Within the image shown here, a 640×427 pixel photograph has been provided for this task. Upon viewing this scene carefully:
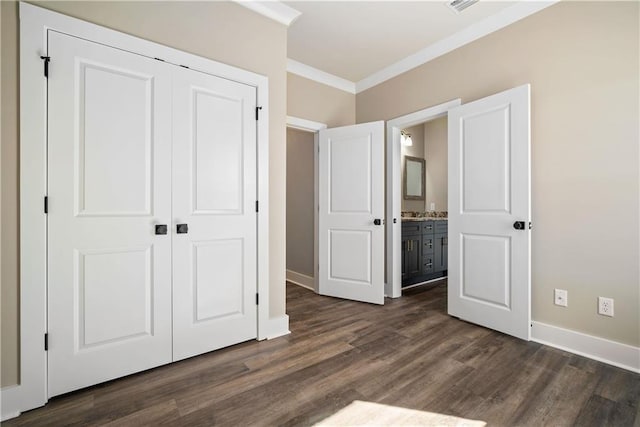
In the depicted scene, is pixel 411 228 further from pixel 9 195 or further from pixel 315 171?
pixel 9 195

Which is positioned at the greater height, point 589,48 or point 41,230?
point 589,48

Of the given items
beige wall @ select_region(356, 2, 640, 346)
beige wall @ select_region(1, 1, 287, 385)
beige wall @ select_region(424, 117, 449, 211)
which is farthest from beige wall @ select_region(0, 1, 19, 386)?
beige wall @ select_region(424, 117, 449, 211)

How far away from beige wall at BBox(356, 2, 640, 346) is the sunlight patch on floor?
1.43 metres

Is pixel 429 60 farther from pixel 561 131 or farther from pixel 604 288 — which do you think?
pixel 604 288

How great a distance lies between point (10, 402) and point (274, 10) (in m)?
2.97

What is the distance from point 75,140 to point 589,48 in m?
3.40

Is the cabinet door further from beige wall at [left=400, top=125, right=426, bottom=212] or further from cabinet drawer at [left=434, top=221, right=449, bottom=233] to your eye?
beige wall at [left=400, top=125, right=426, bottom=212]

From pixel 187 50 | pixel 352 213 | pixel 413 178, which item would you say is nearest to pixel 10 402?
pixel 187 50

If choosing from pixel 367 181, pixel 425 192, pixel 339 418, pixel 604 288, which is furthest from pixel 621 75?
pixel 425 192

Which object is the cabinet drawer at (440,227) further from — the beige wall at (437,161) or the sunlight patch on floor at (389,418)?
the sunlight patch on floor at (389,418)

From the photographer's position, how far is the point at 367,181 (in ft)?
10.8

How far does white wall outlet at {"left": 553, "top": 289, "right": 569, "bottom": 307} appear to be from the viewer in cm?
220

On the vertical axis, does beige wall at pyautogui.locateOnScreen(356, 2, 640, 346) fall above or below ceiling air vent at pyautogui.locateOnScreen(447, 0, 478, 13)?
below

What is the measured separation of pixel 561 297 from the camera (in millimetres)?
2225
